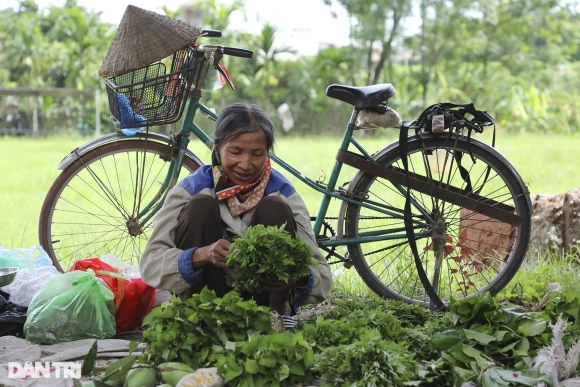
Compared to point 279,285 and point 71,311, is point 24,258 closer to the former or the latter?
point 71,311

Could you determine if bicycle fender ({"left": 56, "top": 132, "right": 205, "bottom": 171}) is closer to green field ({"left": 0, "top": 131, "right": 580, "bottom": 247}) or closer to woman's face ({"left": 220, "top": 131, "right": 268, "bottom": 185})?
woman's face ({"left": 220, "top": 131, "right": 268, "bottom": 185})

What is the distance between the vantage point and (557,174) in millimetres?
9266

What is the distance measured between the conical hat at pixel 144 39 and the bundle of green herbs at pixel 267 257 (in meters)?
1.16

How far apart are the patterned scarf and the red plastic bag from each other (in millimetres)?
738

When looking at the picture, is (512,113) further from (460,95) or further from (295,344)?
(295,344)

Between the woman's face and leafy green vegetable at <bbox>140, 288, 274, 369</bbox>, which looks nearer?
leafy green vegetable at <bbox>140, 288, 274, 369</bbox>

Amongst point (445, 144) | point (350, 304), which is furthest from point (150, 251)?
point (445, 144)

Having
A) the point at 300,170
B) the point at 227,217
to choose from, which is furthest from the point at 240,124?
the point at 300,170

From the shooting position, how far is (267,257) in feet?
8.01

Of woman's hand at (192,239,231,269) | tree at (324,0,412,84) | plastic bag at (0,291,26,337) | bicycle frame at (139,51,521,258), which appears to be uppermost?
tree at (324,0,412,84)

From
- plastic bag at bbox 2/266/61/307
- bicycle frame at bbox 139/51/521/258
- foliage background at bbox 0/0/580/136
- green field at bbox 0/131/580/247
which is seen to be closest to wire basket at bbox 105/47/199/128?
bicycle frame at bbox 139/51/521/258

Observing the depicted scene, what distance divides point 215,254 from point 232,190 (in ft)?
1.31

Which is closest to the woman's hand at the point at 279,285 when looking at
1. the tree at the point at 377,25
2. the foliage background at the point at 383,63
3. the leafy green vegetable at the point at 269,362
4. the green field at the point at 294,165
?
the leafy green vegetable at the point at 269,362

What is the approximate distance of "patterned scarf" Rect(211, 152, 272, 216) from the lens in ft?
9.45
